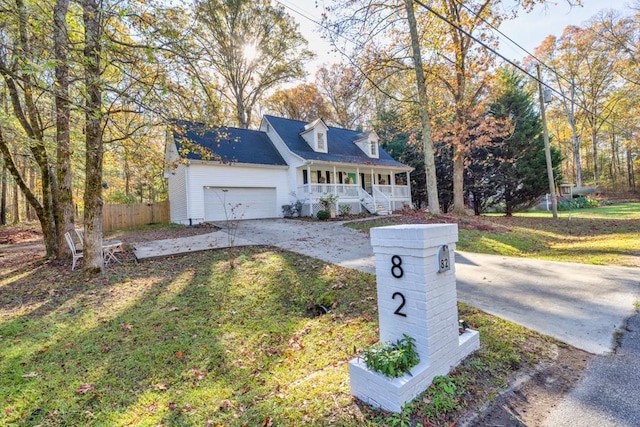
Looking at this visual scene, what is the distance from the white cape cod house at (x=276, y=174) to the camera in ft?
50.4

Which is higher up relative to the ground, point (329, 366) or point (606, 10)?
point (606, 10)

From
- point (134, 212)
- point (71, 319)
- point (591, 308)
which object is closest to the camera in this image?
point (591, 308)

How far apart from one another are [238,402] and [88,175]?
613 cm

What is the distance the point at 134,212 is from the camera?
17641 mm

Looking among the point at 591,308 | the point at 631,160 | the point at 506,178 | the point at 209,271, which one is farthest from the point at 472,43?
the point at 631,160

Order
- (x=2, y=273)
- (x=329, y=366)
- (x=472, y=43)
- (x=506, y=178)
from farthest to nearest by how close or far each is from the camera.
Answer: (x=506, y=178)
(x=472, y=43)
(x=2, y=273)
(x=329, y=366)

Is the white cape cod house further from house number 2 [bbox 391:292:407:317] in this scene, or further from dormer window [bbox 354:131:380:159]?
house number 2 [bbox 391:292:407:317]

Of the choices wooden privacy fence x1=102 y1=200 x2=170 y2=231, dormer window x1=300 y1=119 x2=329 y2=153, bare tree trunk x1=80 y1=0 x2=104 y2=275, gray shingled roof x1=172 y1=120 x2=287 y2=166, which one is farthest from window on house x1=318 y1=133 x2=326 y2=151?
bare tree trunk x1=80 y1=0 x2=104 y2=275

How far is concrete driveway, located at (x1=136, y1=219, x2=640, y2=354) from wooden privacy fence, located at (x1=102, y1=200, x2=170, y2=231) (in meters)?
10.5

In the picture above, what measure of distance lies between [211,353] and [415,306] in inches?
99.4

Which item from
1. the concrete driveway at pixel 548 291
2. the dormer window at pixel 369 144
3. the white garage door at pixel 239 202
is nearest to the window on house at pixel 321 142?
the dormer window at pixel 369 144

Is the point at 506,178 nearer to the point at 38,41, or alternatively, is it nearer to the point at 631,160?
the point at 38,41

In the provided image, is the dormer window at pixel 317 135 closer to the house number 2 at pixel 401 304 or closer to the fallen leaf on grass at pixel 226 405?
the house number 2 at pixel 401 304

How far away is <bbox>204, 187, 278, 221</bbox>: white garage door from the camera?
617 inches
